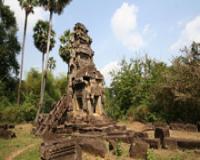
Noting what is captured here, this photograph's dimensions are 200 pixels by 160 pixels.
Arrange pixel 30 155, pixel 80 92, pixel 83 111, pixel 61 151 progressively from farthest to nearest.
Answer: pixel 80 92
pixel 83 111
pixel 30 155
pixel 61 151

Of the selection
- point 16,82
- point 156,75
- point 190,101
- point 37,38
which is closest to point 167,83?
point 190,101

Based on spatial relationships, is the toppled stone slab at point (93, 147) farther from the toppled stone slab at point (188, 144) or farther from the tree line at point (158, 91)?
the tree line at point (158, 91)

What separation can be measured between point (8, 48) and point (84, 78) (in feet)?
69.2

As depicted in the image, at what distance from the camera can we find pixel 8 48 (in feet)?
117

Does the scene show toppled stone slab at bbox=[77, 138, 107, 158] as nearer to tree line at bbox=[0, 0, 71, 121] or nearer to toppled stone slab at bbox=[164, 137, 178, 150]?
toppled stone slab at bbox=[164, 137, 178, 150]

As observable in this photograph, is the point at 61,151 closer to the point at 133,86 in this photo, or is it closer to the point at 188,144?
the point at 188,144

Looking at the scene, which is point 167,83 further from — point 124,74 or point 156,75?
point 124,74

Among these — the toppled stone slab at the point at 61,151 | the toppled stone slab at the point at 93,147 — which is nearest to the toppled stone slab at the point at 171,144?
the toppled stone slab at the point at 93,147

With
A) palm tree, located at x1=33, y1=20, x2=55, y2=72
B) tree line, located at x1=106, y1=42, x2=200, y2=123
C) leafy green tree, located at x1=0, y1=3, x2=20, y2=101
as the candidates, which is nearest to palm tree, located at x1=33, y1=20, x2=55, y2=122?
palm tree, located at x1=33, y1=20, x2=55, y2=72

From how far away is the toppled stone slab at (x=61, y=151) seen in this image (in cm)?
879

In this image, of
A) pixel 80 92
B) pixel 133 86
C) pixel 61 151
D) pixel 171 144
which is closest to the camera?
pixel 61 151

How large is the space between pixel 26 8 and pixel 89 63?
50.9 feet

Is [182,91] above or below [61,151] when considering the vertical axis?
above

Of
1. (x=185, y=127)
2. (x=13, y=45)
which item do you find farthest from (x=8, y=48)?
(x=185, y=127)
